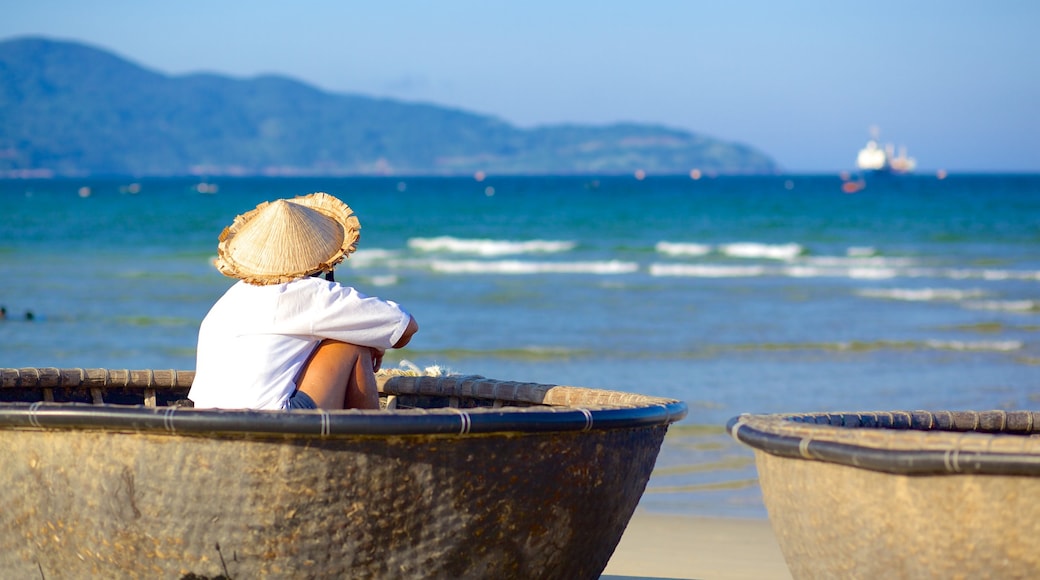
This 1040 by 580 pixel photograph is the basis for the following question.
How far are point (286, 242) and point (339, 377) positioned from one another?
37 cm

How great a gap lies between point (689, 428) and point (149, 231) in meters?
26.8

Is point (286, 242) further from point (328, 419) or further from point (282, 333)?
point (328, 419)

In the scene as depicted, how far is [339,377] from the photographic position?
3.27 meters

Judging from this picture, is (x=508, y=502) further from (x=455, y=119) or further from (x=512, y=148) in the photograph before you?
(x=455, y=119)

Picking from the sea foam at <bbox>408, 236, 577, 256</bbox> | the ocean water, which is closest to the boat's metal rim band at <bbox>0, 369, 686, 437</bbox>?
the ocean water

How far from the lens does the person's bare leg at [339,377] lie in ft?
10.6

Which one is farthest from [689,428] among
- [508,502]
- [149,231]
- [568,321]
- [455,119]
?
[455,119]

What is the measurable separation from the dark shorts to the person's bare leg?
0.04 feet

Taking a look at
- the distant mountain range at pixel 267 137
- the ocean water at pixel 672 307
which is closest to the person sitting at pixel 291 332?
the ocean water at pixel 672 307

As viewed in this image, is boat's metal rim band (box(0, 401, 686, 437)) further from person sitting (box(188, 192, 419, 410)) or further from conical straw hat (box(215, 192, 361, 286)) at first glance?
conical straw hat (box(215, 192, 361, 286))

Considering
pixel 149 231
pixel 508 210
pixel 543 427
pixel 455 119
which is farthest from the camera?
pixel 455 119

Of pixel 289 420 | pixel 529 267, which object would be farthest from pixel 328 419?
pixel 529 267

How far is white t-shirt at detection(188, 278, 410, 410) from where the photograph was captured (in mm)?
3176

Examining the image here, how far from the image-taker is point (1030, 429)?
3611mm
